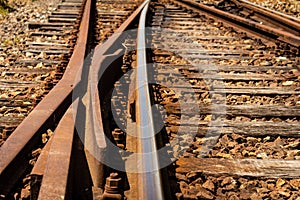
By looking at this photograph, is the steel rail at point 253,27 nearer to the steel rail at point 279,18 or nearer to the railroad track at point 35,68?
the steel rail at point 279,18

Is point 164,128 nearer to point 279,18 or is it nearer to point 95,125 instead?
point 95,125

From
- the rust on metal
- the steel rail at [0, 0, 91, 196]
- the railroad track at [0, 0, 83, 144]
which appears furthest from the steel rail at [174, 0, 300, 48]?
the rust on metal

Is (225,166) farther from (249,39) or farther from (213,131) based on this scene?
(249,39)

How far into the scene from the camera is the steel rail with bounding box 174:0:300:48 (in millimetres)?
5616

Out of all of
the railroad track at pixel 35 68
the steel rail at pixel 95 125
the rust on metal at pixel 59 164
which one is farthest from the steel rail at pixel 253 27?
the rust on metal at pixel 59 164

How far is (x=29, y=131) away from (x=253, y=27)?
4.66 meters

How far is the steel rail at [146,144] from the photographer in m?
2.09

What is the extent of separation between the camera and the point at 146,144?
2.58 metres

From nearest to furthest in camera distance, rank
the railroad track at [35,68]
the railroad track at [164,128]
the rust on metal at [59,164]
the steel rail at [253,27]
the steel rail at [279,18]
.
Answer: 1. the rust on metal at [59,164]
2. the railroad track at [164,128]
3. the railroad track at [35,68]
4. the steel rail at [253,27]
5. the steel rail at [279,18]

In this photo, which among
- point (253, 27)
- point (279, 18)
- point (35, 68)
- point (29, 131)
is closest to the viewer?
point (29, 131)

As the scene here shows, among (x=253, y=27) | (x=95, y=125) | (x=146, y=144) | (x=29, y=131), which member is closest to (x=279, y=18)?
(x=253, y=27)

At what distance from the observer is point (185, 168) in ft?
8.89

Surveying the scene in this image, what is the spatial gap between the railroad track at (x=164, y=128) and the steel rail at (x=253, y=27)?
0.19 ft

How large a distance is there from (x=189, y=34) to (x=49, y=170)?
192 inches
